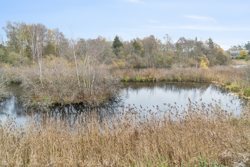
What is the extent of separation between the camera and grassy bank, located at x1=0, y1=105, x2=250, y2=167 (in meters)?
Result: 4.61

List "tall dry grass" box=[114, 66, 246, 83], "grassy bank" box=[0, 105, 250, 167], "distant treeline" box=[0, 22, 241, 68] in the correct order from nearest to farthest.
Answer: "grassy bank" box=[0, 105, 250, 167] < "tall dry grass" box=[114, 66, 246, 83] < "distant treeline" box=[0, 22, 241, 68]

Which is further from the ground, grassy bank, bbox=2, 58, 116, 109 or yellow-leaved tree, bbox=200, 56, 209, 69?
yellow-leaved tree, bbox=200, 56, 209, 69

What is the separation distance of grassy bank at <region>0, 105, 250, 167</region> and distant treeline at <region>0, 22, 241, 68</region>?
27220 mm

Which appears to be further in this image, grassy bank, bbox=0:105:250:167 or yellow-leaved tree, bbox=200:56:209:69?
yellow-leaved tree, bbox=200:56:209:69

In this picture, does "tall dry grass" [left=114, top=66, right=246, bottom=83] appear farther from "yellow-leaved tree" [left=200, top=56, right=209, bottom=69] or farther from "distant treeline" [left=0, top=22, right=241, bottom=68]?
"yellow-leaved tree" [left=200, top=56, right=209, bottom=69]

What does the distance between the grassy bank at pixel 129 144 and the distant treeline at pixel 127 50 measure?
27220 millimetres

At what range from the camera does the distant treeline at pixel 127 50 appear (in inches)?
1334

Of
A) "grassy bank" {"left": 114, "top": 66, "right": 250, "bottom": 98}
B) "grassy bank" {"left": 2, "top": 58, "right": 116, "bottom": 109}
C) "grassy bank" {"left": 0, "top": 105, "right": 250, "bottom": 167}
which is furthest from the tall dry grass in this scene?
"grassy bank" {"left": 0, "top": 105, "right": 250, "bottom": 167}

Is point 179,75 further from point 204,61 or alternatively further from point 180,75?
point 204,61

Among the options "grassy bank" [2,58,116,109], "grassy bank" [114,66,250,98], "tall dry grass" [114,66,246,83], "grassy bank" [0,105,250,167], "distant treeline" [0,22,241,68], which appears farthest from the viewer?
"distant treeline" [0,22,241,68]

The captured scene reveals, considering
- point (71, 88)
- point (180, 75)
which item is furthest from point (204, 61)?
point (71, 88)

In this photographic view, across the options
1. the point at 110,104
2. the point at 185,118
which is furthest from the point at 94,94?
the point at 185,118

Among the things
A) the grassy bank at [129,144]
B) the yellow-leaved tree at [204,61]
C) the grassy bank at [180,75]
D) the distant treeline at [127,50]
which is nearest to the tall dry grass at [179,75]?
the grassy bank at [180,75]

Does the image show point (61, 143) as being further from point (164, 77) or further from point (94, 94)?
point (164, 77)
